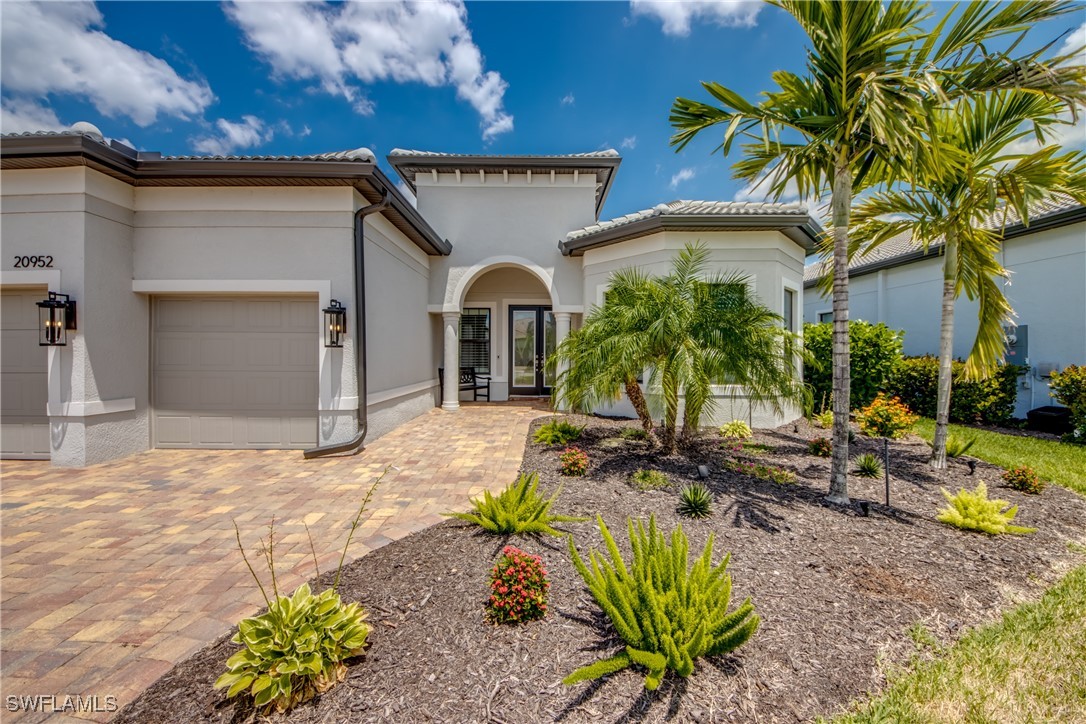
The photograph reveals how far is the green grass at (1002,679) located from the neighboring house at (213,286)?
352 cm

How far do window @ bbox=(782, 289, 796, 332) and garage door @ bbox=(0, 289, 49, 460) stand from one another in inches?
504

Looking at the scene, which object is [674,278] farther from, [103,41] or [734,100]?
[103,41]

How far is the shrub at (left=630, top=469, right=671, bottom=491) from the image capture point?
483 centimetres

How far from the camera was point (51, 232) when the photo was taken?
5.71m

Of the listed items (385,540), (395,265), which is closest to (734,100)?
(385,540)

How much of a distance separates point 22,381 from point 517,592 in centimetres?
816

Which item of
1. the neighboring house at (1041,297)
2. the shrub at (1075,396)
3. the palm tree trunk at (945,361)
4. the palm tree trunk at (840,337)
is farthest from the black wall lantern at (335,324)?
the shrub at (1075,396)

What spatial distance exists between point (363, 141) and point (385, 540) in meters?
6.74

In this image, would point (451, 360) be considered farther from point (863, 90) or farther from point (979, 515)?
point (979, 515)

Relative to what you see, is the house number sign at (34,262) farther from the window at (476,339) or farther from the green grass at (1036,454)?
the green grass at (1036,454)

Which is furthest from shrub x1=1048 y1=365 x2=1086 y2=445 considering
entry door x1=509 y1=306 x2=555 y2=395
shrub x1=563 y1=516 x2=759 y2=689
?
entry door x1=509 y1=306 x2=555 y2=395

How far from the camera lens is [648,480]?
4.95 meters

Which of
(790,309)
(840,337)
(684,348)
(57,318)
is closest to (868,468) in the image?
(840,337)

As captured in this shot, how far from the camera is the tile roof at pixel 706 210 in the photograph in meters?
8.15
